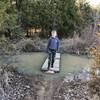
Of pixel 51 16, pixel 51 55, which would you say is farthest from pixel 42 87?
pixel 51 16

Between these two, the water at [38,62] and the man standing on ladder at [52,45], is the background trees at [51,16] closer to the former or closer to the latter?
the water at [38,62]

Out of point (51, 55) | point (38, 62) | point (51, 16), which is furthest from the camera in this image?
point (51, 16)

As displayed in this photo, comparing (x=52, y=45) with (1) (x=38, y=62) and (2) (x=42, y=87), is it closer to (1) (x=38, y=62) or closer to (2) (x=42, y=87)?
(2) (x=42, y=87)

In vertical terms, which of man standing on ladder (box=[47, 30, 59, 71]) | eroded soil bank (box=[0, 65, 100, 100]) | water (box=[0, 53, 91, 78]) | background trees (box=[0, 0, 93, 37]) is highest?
background trees (box=[0, 0, 93, 37])

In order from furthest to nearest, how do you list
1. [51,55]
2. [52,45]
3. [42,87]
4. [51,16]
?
1. [51,16]
2. [51,55]
3. [52,45]
4. [42,87]

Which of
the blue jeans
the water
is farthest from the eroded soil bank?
the blue jeans

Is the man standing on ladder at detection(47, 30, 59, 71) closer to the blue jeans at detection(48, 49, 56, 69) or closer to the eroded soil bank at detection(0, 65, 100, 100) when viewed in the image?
the blue jeans at detection(48, 49, 56, 69)

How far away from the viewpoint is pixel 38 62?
533 inches

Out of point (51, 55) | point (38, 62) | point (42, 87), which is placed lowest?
point (42, 87)

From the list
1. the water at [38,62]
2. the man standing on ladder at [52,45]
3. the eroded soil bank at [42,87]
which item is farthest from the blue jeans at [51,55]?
the eroded soil bank at [42,87]

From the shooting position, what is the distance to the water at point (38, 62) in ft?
38.8

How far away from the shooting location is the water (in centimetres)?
1182

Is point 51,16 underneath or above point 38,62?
above

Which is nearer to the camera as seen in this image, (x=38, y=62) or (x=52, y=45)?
(x=52, y=45)
